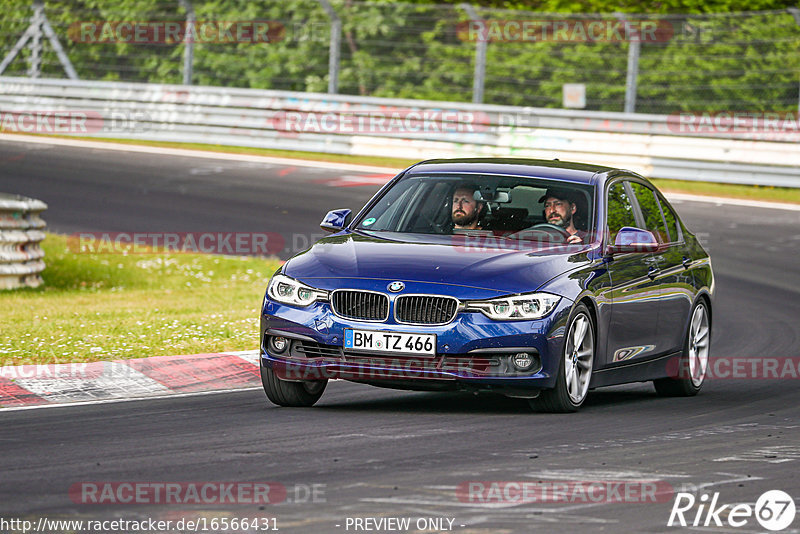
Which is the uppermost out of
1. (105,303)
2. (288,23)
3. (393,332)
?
(288,23)

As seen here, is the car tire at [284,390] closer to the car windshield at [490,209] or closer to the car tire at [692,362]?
the car windshield at [490,209]

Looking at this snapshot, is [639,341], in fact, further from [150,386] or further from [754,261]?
[754,261]

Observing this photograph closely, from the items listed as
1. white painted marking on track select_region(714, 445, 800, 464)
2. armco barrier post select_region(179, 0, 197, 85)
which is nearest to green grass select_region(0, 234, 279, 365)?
white painted marking on track select_region(714, 445, 800, 464)

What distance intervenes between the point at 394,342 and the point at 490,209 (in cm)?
168

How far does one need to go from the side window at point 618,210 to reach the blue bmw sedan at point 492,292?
0.02 meters

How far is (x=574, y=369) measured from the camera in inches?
359

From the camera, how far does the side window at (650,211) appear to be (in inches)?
424

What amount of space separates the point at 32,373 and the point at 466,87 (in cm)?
1834

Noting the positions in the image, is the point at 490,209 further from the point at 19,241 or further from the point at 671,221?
the point at 19,241

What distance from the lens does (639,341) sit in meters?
10.0

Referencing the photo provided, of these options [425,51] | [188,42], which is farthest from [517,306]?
[188,42]

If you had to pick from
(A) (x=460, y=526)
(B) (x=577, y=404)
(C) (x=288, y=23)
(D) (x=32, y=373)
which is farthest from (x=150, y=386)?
(C) (x=288, y=23)

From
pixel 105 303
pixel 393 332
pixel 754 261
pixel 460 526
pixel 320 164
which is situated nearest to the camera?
pixel 460 526

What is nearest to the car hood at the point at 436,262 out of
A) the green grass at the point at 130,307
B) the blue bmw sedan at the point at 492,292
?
the blue bmw sedan at the point at 492,292
